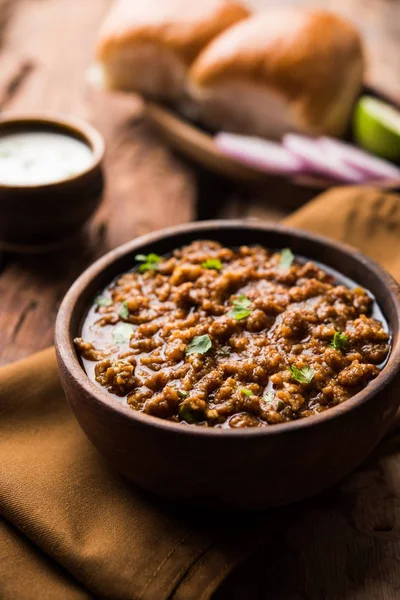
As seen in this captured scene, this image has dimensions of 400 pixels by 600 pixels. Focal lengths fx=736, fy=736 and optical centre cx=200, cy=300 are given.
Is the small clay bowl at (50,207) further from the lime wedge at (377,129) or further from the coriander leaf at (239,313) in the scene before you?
the lime wedge at (377,129)

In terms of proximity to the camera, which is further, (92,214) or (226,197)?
(226,197)

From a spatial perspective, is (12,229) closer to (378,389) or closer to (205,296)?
(205,296)

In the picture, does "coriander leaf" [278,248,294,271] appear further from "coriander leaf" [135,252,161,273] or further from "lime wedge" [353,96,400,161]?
"lime wedge" [353,96,400,161]

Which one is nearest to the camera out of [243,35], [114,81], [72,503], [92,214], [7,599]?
[7,599]

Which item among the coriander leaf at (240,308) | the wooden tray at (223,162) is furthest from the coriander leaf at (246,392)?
the wooden tray at (223,162)

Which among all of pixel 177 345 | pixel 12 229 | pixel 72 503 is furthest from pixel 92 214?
pixel 72 503

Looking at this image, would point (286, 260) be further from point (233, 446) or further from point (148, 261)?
point (233, 446)

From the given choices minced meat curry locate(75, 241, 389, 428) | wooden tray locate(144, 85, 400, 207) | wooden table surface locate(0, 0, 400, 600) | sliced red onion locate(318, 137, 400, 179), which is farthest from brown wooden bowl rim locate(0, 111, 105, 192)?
sliced red onion locate(318, 137, 400, 179)
